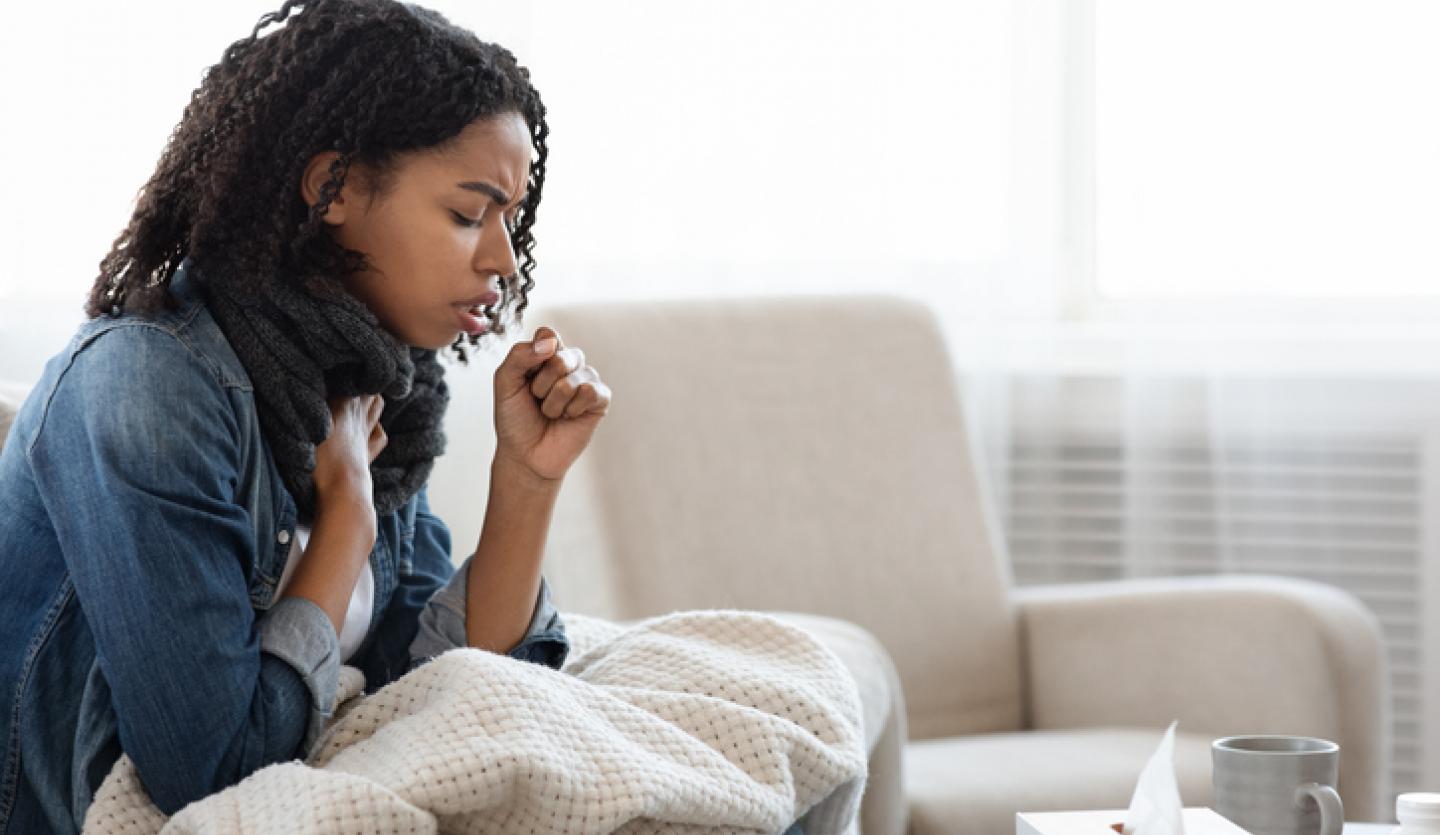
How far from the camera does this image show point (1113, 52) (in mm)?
2490

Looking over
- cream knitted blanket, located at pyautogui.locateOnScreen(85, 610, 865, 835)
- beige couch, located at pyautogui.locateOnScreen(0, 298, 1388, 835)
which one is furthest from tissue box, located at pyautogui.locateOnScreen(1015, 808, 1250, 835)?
beige couch, located at pyautogui.locateOnScreen(0, 298, 1388, 835)

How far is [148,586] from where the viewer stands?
0.97 m

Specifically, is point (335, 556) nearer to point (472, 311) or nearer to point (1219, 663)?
point (472, 311)

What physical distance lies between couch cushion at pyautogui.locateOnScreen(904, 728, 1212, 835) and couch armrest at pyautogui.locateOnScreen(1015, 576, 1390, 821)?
0.27 ft

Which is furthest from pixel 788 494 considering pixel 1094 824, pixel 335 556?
pixel 1094 824

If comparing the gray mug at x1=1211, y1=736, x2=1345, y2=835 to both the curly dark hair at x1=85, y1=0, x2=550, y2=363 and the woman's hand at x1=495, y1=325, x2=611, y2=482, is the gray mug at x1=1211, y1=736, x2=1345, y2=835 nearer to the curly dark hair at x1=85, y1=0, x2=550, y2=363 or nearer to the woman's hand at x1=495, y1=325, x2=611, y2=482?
the woman's hand at x1=495, y1=325, x2=611, y2=482

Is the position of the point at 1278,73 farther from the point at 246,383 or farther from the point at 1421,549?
the point at 246,383

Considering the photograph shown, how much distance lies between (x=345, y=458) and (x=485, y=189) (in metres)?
0.22

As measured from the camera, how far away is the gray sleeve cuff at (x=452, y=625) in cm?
131

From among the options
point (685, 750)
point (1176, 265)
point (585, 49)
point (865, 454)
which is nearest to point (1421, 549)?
point (1176, 265)

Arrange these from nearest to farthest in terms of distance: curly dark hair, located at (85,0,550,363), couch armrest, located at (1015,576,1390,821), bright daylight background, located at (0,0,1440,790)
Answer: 1. curly dark hair, located at (85,0,550,363)
2. couch armrest, located at (1015,576,1390,821)
3. bright daylight background, located at (0,0,1440,790)

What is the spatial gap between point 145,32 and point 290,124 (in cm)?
146

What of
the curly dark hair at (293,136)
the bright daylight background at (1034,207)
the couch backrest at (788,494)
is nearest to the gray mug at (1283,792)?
the curly dark hair at (293,136)

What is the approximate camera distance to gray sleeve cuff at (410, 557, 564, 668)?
4.28 feet
